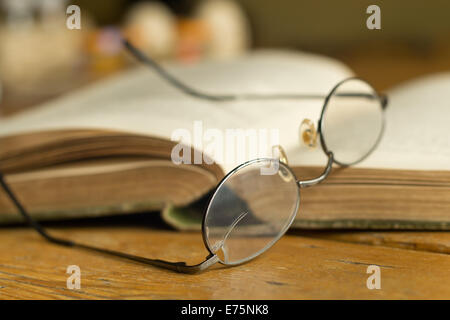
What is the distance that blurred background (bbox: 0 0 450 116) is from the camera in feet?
7.34

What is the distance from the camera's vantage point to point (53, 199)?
0.49 m

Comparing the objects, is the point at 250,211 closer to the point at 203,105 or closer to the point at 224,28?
the point at 203,105

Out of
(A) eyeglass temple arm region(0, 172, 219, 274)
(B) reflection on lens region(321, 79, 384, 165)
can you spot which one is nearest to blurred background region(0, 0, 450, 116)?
(B) reflection on lens region(321, 79, 384, 165)

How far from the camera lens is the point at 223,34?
9.67ft

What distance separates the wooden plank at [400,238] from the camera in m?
0.39

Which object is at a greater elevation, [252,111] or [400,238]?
[252,111]

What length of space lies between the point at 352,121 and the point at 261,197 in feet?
0.64

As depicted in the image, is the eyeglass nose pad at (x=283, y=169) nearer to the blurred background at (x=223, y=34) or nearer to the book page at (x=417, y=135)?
the book page at (x=417, y=135)

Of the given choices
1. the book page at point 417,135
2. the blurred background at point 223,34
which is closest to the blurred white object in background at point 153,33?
the blurred background at point 223,34

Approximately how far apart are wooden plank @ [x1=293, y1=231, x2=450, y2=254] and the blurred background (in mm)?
1571

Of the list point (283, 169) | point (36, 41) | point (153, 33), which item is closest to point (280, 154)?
point (283, 169)
